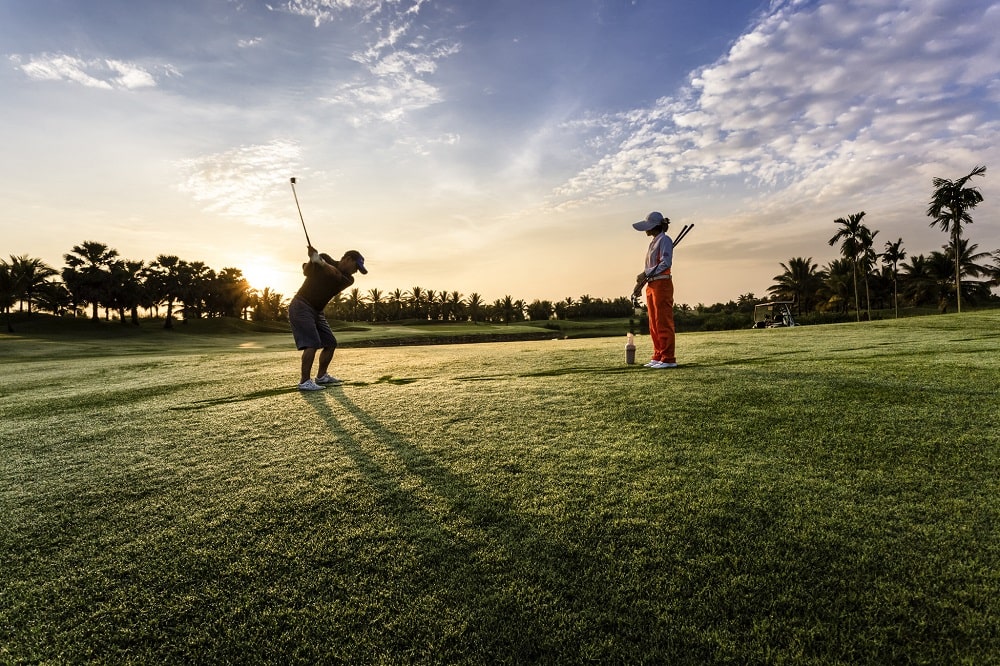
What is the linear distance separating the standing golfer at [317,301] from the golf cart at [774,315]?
87.4 ft

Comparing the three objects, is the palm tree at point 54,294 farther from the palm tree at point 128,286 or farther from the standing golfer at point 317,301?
the standing golfer at point 317,301

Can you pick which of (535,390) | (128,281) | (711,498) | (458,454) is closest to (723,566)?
(711,498)

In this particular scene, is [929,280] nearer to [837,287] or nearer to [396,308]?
[837,287]

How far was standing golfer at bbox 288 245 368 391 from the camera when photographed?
759 cm

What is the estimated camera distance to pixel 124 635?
1960 millimetres

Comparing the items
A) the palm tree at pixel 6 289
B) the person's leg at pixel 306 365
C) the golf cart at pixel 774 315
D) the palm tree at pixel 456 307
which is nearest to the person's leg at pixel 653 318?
the person's leg at pixel 306 365

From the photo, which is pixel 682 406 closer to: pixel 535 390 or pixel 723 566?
pixel 535 390

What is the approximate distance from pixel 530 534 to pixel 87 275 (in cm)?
8253

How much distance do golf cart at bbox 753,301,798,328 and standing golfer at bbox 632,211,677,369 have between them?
75.6ft

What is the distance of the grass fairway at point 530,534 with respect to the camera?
1862mm

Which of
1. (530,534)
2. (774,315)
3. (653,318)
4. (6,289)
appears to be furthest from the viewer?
(6,289)

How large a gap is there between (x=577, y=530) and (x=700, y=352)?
25.9ft

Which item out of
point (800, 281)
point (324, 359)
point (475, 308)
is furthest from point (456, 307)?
point (324, 359)

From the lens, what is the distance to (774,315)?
31797 mm
